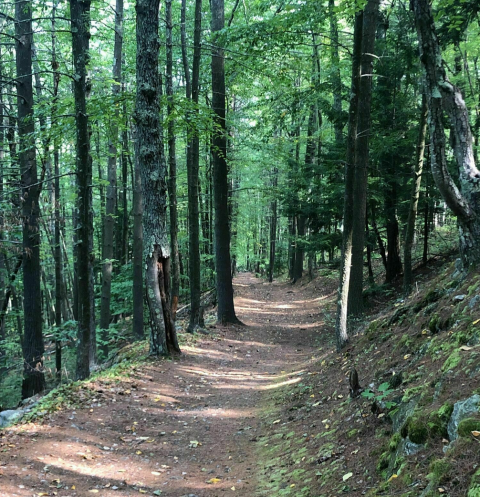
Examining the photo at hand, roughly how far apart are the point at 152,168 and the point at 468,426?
24.8ft

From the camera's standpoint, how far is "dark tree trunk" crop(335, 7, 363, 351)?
299 inches

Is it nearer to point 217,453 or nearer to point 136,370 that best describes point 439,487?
point 217,453

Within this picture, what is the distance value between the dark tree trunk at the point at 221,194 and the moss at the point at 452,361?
970 centimetres

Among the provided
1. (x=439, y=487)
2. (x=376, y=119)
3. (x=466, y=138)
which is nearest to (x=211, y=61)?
(x=376, y=119)

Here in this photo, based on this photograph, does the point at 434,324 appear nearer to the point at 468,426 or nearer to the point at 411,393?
the point at 411,393

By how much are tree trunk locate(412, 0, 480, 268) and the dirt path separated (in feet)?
14.1

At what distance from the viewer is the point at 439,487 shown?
102 inches

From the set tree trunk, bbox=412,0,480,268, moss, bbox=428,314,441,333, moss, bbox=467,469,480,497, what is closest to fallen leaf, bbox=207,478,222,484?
moss, bbox=467,469,480,497

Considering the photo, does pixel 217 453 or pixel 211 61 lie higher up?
pixel 211 61

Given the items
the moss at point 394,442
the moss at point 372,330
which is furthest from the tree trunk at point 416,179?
the moss at point 394,442

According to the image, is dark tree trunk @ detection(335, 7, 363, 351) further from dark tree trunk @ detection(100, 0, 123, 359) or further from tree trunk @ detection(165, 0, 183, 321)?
dark tree trunk @ detection(100, 0, 123, 359)

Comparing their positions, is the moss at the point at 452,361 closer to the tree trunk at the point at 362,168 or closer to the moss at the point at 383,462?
the moss at the point at 383,462

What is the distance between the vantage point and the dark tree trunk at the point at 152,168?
850 centimetres

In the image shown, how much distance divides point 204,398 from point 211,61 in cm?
1050
